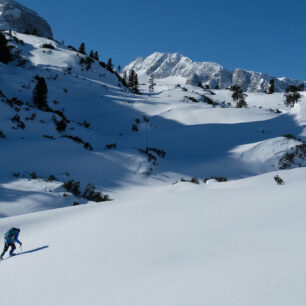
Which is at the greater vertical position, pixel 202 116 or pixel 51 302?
pixel 202 116

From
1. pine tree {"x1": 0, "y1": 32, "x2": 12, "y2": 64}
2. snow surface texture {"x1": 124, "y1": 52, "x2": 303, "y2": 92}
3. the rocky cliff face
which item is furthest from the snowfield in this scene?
snow surface texture {"x1": 124, "y1": 52, "x2": 303, "y2": 92}

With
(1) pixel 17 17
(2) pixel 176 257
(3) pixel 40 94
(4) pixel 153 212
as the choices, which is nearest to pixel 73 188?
(4) pixel 153 212

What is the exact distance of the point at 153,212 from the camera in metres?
6.82

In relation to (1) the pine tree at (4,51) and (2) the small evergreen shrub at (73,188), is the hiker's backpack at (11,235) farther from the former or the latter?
(1) the pine tree at (4,51)

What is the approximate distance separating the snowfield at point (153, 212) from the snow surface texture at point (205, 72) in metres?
135

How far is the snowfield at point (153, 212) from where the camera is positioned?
306 cm

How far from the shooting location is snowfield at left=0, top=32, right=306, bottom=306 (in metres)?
3.06

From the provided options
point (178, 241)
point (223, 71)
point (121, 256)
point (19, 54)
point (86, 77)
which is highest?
point (223, 71)

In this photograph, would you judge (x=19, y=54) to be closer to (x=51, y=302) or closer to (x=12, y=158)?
(x=12, y=158)

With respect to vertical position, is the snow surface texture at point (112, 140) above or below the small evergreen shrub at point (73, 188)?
above

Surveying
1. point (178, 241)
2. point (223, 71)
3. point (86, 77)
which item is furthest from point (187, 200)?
point (223, 71)

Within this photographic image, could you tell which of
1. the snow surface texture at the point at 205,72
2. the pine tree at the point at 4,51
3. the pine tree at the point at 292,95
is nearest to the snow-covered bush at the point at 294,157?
the pine tree at the point at 292,95

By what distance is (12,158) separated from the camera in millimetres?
14219

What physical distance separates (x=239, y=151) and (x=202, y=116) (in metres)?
8.66
